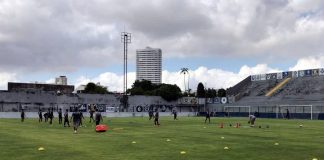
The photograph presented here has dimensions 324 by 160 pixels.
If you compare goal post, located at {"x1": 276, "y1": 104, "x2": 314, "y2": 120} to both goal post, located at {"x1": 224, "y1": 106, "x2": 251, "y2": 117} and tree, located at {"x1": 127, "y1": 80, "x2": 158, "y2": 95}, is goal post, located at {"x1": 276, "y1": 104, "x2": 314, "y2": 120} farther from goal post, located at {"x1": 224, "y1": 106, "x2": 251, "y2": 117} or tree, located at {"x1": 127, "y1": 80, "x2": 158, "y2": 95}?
tree, located at {"x1": 127, "y1": 80, "x2": 158, "y2": 95}

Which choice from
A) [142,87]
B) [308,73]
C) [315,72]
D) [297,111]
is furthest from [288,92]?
[142,87]

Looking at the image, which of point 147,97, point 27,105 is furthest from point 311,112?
point 27,105

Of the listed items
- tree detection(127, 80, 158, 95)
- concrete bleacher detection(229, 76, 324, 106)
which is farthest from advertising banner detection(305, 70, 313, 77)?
tree detection(127, 80, 158, 95)

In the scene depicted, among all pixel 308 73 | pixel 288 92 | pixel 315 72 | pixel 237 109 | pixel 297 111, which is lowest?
pixel 297 111

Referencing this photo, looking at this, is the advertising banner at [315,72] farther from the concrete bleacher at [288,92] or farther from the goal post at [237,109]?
the goal post at [237,109]

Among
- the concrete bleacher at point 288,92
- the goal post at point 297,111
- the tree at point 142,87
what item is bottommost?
the goal post at point 297,111

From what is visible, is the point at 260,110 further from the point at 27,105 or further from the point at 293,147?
the point at 293,147

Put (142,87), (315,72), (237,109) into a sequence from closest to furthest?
(237,109)
(315,72)
(142,87)

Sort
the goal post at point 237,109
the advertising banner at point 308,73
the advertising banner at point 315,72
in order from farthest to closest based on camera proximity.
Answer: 1. the advertising banner at point 308,73
2. the advertising banner at point 315,72
3. the goal post at point 237,109

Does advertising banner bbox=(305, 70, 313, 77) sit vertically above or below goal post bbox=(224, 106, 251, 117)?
above

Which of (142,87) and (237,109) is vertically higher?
(142,87)

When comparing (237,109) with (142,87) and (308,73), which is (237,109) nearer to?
(308,73)

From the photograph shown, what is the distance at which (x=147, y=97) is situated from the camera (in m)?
128

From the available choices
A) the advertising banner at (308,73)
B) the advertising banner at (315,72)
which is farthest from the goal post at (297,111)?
the advertising banner at (308,73)
